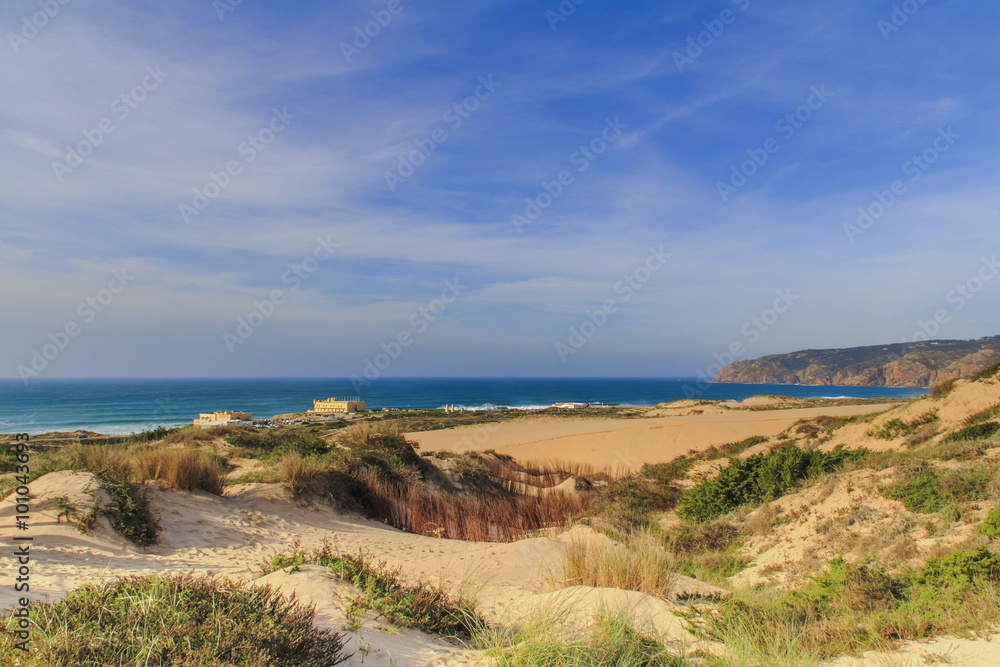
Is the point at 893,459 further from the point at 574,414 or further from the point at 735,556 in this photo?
the point at 574,414

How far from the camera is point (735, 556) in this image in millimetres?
9398

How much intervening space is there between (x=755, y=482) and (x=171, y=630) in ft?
41.5

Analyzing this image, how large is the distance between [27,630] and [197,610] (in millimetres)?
857

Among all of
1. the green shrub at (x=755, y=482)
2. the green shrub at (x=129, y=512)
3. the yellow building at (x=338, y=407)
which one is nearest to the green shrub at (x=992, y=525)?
the green shrub at (x=755, y=482)

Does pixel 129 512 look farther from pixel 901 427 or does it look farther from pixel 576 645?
pixel 901 427

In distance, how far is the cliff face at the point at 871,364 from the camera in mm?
93375

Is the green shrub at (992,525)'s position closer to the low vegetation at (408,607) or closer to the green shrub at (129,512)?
the low vegetation at (408,607)

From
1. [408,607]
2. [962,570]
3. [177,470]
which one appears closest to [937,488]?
[962,570]

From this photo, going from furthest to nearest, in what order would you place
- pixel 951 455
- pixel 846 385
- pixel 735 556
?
pixel 846 385, pixel 951 455, pixel 735 556

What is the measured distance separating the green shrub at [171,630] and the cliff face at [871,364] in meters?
89.9

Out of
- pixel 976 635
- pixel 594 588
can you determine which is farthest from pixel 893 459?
pixel 594 588

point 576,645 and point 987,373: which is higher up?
point 987,373

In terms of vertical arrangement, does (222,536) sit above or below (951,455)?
below

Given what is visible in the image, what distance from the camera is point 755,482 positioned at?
12.8 metres
